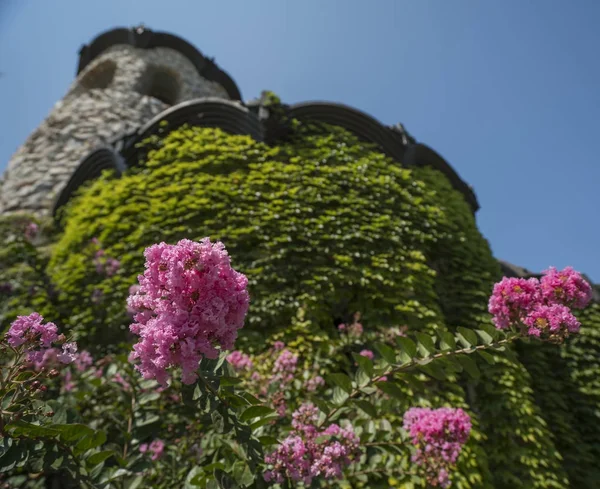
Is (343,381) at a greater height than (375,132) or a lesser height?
lesser

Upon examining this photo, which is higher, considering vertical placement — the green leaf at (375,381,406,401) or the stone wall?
the stone wall

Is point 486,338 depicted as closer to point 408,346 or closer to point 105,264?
point 408,346

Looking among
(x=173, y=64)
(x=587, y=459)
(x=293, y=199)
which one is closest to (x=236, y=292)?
(x=293, y=199)

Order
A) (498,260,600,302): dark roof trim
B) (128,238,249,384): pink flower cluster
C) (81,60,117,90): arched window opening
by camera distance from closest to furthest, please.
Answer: (128,238,249,384): pink flower cluster, (498,260,600,302): dark roof trim, (81,60,117,90): arched window opening

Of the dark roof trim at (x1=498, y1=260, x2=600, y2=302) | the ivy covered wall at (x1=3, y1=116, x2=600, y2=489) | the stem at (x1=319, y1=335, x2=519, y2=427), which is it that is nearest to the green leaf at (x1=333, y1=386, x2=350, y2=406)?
the stem at (x1=319, y1=335, x2=519, y2=427)

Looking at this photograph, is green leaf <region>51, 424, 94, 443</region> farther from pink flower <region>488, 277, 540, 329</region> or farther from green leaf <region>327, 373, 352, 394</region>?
pink flower <region>488, 277, 540, 329</region>

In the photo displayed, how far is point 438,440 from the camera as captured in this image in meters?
1.90

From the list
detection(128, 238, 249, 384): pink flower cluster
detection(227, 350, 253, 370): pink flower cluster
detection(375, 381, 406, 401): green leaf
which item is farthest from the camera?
detection(227, 350, 253, 370): pink flower cluster

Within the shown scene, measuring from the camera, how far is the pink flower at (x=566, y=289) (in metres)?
1.70

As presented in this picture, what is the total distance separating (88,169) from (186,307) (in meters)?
5.65

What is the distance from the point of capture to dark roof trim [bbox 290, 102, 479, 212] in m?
5.58

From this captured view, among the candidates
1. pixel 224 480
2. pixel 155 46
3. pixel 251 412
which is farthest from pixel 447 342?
pixel 155 46

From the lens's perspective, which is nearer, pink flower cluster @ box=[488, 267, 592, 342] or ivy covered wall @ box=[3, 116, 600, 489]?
pink flower cluster @ box=[488, 267, 592, 342]

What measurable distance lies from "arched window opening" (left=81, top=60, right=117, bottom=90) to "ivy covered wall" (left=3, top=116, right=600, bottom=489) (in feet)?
17.9
